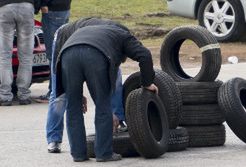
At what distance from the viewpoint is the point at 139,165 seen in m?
9.06

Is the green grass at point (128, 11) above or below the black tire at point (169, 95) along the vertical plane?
below

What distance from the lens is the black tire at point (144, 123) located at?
912cm

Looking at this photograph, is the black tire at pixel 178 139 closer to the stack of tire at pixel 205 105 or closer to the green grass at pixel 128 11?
the stack of tire at pixel 205 105

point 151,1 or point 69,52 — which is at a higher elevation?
point 69,52

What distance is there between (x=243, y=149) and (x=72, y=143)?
176 centimetres

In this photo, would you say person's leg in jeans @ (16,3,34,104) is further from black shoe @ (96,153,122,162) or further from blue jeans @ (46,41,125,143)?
black shoe @ (96,153,122,162)

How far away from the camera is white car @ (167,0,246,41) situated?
1839 centimetres

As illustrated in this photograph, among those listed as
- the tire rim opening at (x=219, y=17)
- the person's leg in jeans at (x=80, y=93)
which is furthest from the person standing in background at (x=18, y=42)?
the tire rim opening at (x=219, y=17)

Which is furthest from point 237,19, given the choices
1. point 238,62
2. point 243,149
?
point 243,149

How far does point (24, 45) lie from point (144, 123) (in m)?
4.54

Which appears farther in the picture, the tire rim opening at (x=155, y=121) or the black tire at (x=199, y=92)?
the black tire at (x=199, y=92)

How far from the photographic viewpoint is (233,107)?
973 centimetres

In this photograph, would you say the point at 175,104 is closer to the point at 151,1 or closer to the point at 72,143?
the point at 72,143

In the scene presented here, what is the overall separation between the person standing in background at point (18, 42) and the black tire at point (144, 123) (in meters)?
4.19
